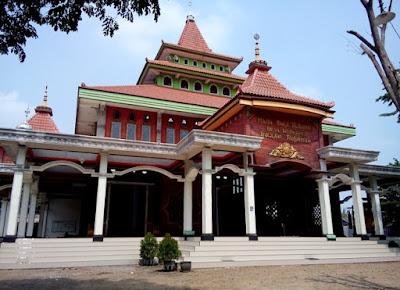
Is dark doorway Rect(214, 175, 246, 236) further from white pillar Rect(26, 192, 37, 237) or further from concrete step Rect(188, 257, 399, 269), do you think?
white pillar Rect(26, 192, 37, 237)

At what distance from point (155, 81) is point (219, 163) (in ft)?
27.9

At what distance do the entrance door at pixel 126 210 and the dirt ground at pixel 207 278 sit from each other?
6473 millimetres

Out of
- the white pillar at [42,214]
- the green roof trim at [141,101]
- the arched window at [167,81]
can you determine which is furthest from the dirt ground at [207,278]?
the arched window at [167,81]

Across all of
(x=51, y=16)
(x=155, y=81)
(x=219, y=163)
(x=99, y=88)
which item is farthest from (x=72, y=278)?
(x=155, y=81)

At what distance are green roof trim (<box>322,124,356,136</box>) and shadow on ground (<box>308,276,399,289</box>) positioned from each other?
11347 millimetres

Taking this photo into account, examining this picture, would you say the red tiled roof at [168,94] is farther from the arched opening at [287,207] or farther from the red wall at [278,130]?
the arched opening at [287,207]

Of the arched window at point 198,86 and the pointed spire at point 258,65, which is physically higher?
the arched window at point 198,86

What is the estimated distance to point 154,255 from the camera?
377 inches

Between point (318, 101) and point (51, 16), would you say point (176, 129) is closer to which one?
point (318, 101)

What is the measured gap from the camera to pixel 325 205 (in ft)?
42.0

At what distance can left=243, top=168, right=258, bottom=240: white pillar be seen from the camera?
11180mm

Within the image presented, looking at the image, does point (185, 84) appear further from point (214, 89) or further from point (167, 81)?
point (214, 89)

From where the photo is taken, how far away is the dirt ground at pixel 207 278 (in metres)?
6.53

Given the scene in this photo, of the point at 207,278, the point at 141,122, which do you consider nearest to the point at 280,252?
the point at 207,278
